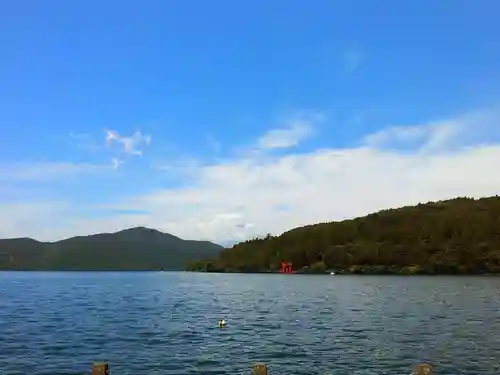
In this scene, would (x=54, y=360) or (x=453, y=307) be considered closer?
(x=54, y=360)

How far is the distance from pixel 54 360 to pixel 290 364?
1686 centimetres

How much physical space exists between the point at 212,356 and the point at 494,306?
5673 centimetres

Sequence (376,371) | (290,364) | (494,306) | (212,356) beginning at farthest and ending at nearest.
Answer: (494,306) → (212,356) → (290,364) → (376,371)

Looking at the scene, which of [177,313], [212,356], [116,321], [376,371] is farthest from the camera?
[177,313]

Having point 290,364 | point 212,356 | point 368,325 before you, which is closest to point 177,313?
point 368,325

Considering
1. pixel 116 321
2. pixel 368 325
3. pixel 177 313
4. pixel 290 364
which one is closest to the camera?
pixel 290 364

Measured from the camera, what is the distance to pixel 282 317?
75.2 meters

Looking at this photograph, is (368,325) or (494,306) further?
(494,306)

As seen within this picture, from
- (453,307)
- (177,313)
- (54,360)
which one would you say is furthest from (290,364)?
(453,307)

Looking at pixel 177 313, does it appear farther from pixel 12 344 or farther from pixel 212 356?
pixel 212 356

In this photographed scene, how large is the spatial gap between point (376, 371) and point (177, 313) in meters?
47.2

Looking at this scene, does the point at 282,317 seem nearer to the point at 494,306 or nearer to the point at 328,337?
the point at 328,337

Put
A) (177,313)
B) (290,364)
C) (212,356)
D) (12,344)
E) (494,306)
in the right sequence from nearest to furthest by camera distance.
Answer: (290,364), (212,356), (12,344), (177,313), (494,306)

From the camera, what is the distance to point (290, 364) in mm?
42125
